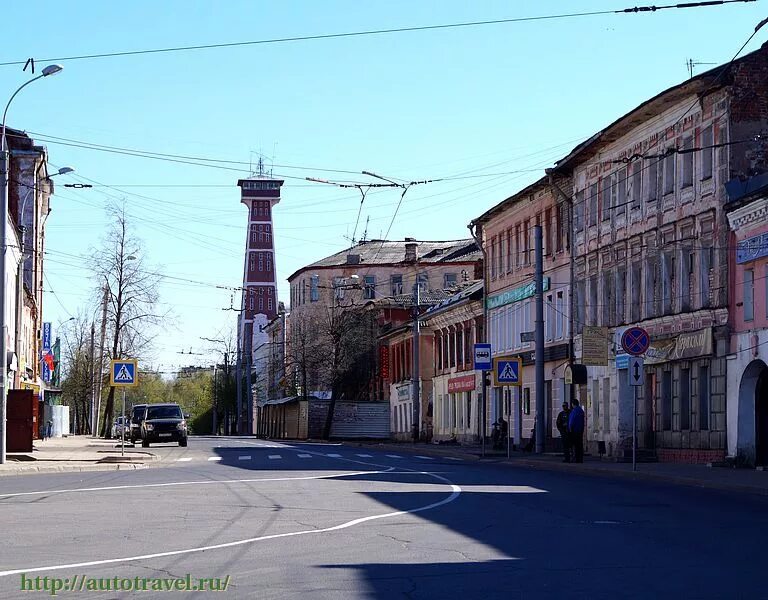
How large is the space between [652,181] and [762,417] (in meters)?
10.5

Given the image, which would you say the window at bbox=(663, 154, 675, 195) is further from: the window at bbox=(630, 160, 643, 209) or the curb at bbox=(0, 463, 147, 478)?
the curb at bbox=(0, 463, 147, 478)

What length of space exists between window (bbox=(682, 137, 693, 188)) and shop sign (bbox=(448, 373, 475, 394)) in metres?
30.8

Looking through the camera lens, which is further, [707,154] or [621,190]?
[621,190]

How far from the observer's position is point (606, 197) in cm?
4881

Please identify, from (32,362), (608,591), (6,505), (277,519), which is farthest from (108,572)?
(32,362)

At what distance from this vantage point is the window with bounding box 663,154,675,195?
138ft

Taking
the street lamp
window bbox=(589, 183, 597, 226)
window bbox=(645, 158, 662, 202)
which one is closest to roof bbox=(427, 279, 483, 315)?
window bbox=(589, 183, 597, 226)

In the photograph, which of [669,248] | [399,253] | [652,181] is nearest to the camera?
[669,248]

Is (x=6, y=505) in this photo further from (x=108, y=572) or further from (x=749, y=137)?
(x=749, y=137)

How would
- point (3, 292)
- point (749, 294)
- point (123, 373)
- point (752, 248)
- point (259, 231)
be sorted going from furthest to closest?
point (259, 231) < point (123, 373) < point (749, 294) < point (752, 248) < point (3, 292)

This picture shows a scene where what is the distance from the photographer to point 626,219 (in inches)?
1831

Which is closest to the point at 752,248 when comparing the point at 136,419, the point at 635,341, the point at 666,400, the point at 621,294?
the point at 635,341

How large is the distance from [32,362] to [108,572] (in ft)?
224

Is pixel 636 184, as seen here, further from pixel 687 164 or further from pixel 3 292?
pixel 3 292
